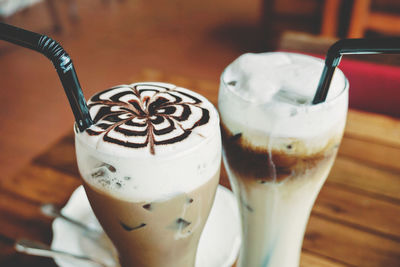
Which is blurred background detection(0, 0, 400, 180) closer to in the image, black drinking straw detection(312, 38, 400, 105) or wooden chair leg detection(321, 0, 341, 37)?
wooden chair leg detection(321, 0, 341, 37)

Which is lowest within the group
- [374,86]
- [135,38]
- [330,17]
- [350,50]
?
[135,38]

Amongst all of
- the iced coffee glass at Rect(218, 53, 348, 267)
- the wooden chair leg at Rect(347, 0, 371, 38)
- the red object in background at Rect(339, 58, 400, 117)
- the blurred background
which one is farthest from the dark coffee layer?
the wooden chair leg at Rect(347, 0, 371, 38)

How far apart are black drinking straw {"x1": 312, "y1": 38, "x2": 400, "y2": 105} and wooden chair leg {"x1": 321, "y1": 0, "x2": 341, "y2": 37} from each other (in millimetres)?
2197

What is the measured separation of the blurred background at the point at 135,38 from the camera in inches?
89.7

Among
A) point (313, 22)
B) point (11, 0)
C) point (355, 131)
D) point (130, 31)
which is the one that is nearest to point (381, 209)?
point (355, 131)

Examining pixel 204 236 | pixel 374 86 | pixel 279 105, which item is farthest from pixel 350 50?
pixel 374 86

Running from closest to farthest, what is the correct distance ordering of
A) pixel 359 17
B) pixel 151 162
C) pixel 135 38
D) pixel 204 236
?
pixel 151 162, pixel 204 236, pixel 359 17, pixel 135 38

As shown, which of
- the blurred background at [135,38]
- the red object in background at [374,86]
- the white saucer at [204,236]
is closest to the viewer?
the white saucer at [204,236]

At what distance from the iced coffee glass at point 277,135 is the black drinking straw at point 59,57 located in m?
0.16

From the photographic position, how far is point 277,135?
406mm

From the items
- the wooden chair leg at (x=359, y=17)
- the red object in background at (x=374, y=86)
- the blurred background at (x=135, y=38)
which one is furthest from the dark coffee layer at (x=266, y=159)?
the wooden chair leg at (x=359, y=17)

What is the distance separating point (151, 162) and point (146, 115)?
3.0 inches

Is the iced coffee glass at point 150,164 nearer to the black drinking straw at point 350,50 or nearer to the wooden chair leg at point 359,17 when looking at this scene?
the black drinking straw at point 350,50

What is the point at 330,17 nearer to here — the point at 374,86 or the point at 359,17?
the point at 359,17
